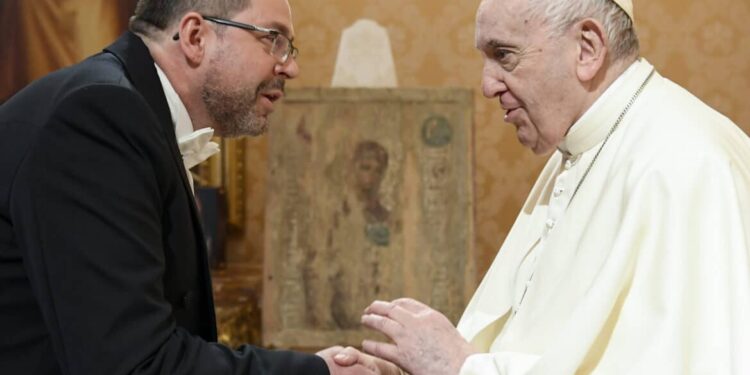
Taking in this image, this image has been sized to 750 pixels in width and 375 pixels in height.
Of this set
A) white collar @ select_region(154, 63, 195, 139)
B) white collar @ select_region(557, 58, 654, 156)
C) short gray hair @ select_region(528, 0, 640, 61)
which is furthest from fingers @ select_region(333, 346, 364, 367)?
short gray hair @ select_region(528, 0, 640, 61)

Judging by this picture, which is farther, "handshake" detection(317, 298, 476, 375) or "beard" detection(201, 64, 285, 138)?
"beard" detection(201, 64, 285, 138)

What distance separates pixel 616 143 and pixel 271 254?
2.88m

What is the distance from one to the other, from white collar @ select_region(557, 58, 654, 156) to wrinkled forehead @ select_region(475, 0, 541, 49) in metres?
0.24

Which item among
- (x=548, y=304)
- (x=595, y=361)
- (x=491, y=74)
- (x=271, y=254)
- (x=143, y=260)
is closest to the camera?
(x=143, y=260)

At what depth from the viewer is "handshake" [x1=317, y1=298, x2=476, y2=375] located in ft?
7.70

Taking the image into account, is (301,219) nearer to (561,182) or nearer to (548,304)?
(561,182)

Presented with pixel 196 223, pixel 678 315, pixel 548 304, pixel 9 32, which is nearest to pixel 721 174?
pixel 678 315

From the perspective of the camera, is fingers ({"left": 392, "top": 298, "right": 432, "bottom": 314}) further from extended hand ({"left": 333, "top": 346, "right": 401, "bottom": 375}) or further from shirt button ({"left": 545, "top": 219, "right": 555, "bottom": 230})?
shirt button ({"left": 545, "top": 219, "right": 555, "bottom": 230})

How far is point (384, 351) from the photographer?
2.42 m

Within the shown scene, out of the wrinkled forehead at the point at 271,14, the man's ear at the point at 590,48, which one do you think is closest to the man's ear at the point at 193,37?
the wrinkled forehead at the point at 271,14

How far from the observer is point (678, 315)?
6.64ft

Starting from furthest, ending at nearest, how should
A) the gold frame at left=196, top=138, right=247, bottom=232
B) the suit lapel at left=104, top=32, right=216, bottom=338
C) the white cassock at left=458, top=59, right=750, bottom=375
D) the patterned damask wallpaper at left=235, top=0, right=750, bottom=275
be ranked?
the patterned damask wallpaper at left=235, top=0, right=750, bottom=275
the gold frame at left=196, top=138, right=247, bottom=232
the suit lapel at left=104, top=32, right=216, bottom=338
the white cassock at left=458, top=59, right=750, bottom=375

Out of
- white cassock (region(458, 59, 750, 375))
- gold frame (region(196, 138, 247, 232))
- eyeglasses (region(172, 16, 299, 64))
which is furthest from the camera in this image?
gold frame (region(196, 138, 247, 232))

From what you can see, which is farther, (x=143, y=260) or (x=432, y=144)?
(x=432, y=144)
